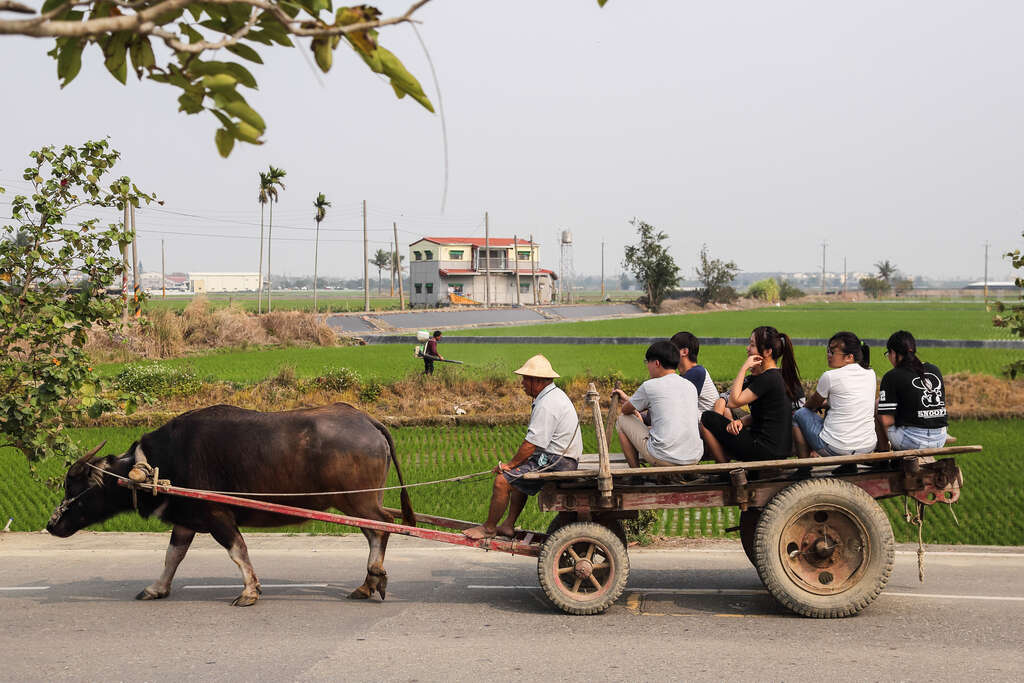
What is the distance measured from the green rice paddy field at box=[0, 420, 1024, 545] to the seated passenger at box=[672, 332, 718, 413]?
2.36 meters

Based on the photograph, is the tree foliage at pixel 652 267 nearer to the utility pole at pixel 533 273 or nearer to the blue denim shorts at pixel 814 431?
the utility pole at pixel 533 273

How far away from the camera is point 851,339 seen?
7750mm

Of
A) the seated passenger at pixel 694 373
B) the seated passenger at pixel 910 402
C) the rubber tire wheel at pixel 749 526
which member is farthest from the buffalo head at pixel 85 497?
the seated passenger at pixel 910 402

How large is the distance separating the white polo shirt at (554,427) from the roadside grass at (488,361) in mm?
15778

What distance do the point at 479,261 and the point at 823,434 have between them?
84.8m

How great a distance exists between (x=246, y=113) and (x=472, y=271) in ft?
275

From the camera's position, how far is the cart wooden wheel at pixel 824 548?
7.19 metres

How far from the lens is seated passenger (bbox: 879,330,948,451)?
764 cm

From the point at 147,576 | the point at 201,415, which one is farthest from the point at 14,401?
the point at 201,415

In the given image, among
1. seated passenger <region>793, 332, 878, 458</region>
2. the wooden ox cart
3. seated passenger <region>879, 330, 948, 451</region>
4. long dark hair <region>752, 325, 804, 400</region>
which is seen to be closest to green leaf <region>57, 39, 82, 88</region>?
the wooden ox cart

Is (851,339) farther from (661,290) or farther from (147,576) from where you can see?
(661,290)

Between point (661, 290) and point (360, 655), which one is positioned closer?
point (360, 655)

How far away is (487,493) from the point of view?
13.2m

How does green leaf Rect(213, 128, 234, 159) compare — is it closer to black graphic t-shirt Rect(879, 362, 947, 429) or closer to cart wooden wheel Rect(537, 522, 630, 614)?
cart wooden wheel Rect(537, 522, 630, 614)
